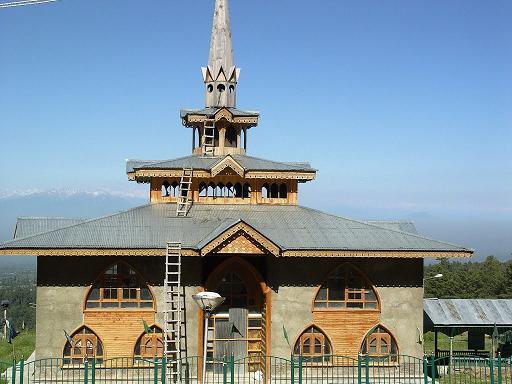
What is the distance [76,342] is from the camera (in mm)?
26484

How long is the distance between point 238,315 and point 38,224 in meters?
8.87

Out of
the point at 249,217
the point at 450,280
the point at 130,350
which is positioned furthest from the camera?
the point at 450,280

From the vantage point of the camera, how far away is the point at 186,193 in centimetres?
2992

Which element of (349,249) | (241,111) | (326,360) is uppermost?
(241,111)

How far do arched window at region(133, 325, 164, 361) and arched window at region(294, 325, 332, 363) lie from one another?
5006 mm

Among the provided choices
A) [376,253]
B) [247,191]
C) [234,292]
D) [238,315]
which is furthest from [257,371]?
[247,191]

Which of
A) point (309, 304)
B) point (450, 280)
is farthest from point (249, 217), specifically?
point (450, 280)

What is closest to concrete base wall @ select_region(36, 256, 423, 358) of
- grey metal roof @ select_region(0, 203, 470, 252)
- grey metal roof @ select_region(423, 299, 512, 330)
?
grey metal roof @ select_region(0, 203, 470, 252)

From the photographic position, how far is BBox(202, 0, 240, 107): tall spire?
33875 millimetres

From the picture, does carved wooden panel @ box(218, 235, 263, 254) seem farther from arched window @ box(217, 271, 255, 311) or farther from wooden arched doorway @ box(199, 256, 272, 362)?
arched window @ box(217, 271, 255, 311)

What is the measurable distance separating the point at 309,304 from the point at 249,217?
4.29 m

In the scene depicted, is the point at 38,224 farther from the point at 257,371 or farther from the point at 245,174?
the point at 257,371

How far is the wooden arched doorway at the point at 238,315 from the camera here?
27672 mm

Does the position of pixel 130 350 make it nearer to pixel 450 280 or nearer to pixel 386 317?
pixel 386 317
